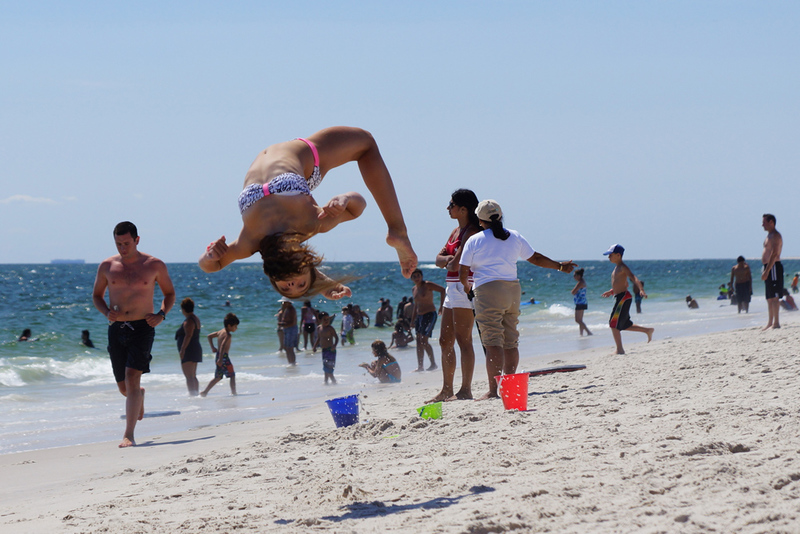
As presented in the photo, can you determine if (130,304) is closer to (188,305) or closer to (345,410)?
(345,410)

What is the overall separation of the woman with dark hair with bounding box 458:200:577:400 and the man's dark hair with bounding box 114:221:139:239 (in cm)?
295

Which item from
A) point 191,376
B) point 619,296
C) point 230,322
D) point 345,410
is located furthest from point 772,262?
point 191,376

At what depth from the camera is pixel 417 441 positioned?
498cm

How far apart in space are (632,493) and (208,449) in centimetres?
411

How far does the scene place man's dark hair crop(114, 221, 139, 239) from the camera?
21.9 feet

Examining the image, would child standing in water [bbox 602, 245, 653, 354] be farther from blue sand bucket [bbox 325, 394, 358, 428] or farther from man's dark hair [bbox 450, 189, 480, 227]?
blue sand bucket [bbox 325, 394, 358, 428]

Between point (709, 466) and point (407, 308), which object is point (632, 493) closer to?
point (709, 466)

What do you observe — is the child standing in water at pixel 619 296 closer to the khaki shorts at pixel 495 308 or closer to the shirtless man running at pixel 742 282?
the khaki shorts at pixel 495 308

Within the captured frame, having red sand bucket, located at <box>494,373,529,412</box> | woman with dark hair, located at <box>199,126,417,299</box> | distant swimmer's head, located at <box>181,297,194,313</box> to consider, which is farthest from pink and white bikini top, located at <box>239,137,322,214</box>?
distant swimmer's head, located at <box>181,297,194,313</box>

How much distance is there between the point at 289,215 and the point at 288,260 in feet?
0.70

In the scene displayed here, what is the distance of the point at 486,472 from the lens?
3893 mm

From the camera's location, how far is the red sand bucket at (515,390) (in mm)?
5719

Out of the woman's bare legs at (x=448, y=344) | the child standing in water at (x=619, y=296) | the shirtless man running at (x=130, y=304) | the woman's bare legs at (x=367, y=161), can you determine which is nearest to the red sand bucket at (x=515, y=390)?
the woman's bare legs at (x=448, y=344)

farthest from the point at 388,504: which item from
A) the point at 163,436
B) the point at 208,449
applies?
the point at 163,436
